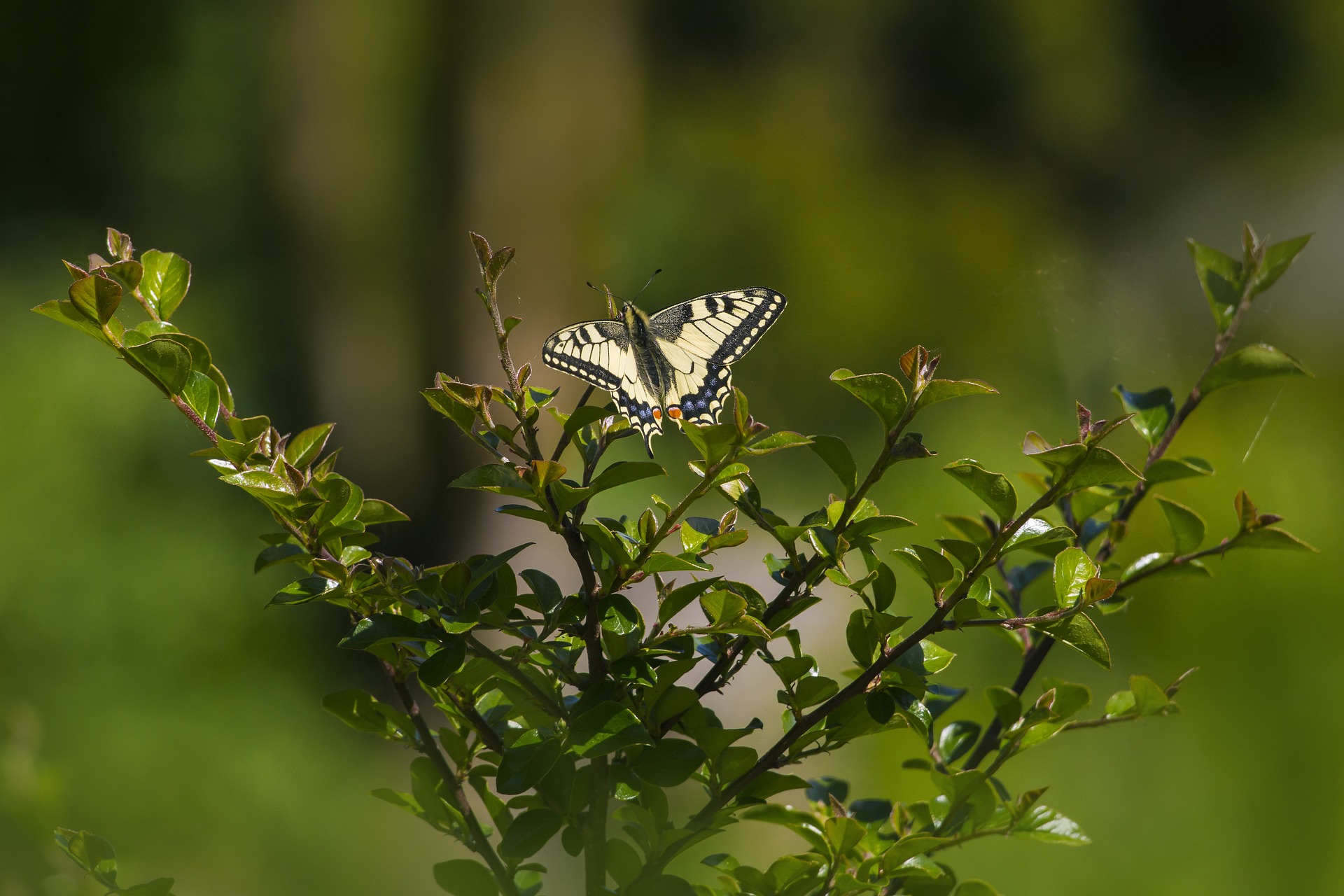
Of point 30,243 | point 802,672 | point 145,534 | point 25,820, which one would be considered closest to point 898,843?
point 802,672

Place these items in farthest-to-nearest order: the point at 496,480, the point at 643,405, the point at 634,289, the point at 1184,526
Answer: the point at 634,289
the point at 643,405
the point at 1184,526
the point at 496,480

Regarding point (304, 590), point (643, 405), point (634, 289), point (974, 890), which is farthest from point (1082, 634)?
point (634, 289)

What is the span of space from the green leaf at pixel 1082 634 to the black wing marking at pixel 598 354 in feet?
0.98

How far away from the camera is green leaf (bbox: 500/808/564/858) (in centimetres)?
29

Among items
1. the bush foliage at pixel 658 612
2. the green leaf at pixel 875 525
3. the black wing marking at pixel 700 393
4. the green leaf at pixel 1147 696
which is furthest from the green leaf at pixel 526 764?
the black wing marking at pixel 700 393

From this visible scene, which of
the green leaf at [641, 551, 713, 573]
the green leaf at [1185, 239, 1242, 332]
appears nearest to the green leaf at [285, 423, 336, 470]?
the green leaf at [641, 551, 713, 573]

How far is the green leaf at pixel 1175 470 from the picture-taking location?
0.35 metres

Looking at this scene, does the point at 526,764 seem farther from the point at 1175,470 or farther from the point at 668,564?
the point at 1175,470

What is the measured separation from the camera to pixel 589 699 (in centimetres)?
28

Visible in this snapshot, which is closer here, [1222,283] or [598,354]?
[1222,283]

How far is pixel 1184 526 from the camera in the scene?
36 cm

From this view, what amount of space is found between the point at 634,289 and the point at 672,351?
2.14 ft

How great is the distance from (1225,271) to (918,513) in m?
1.22

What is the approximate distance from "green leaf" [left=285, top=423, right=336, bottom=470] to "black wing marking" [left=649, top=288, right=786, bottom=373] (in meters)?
0.31
